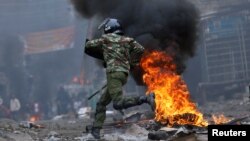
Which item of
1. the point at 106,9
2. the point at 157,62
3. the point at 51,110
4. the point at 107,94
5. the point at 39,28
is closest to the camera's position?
the point at 107,94

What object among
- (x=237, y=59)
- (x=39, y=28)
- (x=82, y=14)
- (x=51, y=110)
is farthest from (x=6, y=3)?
(x=82, y=14)

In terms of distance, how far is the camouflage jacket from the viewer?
7.09 m

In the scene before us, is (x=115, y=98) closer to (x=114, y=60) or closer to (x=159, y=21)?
(x=114, y=60)

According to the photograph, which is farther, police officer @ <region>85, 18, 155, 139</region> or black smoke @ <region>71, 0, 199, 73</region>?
black smoke @ <region>71, 0, 199, 73</region>

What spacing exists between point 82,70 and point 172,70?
21.0 m

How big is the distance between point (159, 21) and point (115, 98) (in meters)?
4.31

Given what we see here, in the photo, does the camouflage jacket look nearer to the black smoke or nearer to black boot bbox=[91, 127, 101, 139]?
black boot bbox=[91, 127, 101, 139]

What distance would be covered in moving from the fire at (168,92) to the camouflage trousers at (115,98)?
137 cm

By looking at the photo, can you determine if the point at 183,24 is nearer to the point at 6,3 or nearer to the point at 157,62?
the point at 157,62

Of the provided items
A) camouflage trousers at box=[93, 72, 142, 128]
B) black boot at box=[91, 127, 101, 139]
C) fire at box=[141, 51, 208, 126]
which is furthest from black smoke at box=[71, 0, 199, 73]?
black boot at box=[91, 127, 101, 139]

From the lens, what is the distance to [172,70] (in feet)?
32.9

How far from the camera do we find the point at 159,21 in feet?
35.3

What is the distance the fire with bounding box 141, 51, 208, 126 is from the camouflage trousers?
137 centimetres

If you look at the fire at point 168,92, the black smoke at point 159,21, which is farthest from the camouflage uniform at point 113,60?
the black smoke at point 159,21
